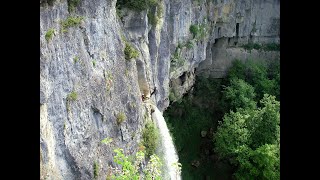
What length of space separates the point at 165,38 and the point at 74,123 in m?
10.7

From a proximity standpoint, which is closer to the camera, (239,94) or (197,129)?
(197,129)

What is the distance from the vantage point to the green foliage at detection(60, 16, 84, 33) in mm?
11939

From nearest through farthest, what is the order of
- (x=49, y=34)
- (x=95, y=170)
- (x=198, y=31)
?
(x=49, y=34) < (x=95, y=170) < (x=198, y=31)

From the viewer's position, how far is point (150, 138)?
1717 centimetres

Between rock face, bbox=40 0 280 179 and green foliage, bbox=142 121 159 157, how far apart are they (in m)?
0.37

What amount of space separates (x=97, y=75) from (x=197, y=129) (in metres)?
15.7

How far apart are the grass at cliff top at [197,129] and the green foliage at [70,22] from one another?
14.5 m

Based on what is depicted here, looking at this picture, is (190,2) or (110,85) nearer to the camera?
(110,85)

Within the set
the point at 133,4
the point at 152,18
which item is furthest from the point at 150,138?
the point at 152,18

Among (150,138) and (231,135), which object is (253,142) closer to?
(231,135)

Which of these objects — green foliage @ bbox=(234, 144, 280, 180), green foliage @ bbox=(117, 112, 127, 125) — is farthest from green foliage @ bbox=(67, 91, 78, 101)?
green foliage @ bbox=(234, 144, 280, 180)
